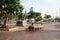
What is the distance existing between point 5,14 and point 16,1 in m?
2.62

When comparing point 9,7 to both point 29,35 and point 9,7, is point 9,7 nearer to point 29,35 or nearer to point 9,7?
point 9,7

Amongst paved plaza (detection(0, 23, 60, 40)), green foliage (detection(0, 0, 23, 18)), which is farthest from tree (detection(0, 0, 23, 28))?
paved plaza (detection(0, 23, 60, 40))

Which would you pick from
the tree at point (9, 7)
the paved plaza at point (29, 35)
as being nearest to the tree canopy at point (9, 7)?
the tree at point (9, 7)

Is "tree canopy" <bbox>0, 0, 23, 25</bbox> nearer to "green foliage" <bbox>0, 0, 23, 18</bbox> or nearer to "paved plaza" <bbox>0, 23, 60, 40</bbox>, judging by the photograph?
"green foliage" <bbox>0, 0, 23, 18</bbox>

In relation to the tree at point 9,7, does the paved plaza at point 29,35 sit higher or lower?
lower

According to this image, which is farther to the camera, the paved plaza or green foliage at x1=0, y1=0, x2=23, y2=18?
green foliage at x1=0, y1=0, x2=23, y2=18

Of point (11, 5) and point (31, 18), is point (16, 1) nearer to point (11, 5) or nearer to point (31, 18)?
point (11, 5)

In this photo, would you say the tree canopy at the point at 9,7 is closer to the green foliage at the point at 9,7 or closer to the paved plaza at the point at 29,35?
the green foliage at the point at 9,7

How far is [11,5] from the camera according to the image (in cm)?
2903

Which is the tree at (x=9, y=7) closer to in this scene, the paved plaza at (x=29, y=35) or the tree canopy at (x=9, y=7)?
the tree canopy at (x=9, y=7)

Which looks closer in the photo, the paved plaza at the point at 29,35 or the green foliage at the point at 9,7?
the paved plaza at the point at 29,35

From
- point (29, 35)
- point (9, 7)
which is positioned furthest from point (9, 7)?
point (29, 35)

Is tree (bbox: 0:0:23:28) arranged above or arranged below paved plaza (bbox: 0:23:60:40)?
above

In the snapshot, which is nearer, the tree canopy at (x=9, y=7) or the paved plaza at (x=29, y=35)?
the paved plaza at (x=29, y=35)
